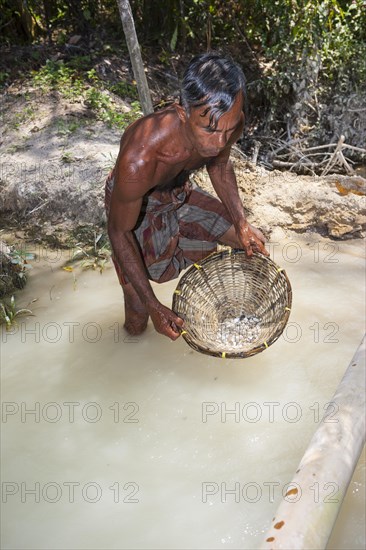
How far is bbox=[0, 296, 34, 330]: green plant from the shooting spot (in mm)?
3006

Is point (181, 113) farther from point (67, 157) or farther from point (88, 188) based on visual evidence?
point (67, 157)

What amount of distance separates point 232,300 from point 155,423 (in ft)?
2.62

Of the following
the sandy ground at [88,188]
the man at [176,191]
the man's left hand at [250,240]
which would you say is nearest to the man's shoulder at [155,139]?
the man at [176,191]

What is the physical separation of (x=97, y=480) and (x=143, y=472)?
0.65 feet

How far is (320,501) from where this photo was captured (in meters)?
1.63

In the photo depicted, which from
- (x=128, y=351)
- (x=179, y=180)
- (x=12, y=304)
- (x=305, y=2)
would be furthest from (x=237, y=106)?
(x=305, y=2)

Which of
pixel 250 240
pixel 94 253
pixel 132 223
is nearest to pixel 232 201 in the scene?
pixel 250 240

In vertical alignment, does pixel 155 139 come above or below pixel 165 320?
above

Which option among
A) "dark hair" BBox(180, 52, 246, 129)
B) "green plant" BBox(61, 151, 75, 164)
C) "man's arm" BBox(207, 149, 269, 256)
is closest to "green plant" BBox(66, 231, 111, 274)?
"green plant" BBox(61, 151, 75, 164)

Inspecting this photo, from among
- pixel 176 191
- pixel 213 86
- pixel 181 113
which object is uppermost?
pixel 213 86

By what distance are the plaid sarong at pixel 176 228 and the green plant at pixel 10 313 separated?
2.92 feet

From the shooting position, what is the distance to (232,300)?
2832mm

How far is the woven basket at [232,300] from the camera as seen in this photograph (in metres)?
2.46

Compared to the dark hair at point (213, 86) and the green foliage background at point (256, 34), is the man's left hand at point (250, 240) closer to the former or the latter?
the dark hair at point (213, 86)
